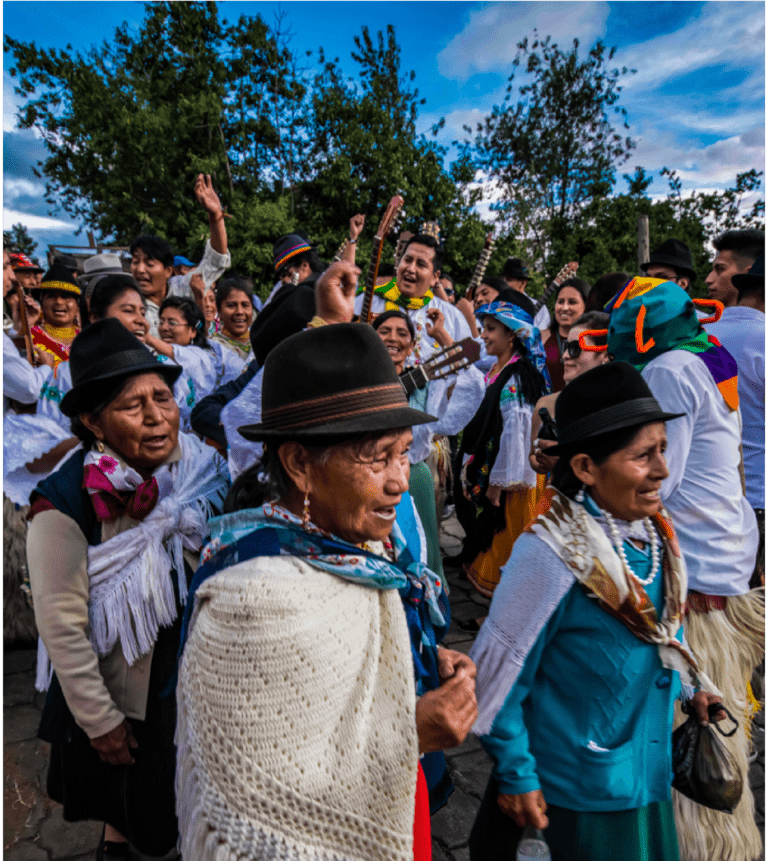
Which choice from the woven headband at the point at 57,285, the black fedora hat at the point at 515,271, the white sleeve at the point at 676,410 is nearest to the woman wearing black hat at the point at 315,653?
the white sleeve at the point at 676,410

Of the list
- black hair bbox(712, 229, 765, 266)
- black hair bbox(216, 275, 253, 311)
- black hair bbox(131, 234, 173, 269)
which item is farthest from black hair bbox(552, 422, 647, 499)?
black hair bbox(131, 234, 173, 269)

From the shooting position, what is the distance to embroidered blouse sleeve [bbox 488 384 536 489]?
183 inches

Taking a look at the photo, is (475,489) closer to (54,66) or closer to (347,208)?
(347,208)

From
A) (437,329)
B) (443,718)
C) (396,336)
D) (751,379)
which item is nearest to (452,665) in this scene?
(443,718)

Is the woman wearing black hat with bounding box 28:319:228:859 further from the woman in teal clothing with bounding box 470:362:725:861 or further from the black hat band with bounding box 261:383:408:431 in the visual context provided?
the woman in teal clothing with bounding box 470:362:725:861

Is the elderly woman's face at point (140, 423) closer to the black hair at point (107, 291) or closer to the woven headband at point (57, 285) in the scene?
the black hair at point (107, 291)

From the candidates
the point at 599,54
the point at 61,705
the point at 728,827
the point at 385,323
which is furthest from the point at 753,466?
the point at 599,54

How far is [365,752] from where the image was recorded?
115cm

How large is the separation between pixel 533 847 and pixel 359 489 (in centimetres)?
126

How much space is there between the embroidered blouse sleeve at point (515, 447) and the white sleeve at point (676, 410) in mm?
2198

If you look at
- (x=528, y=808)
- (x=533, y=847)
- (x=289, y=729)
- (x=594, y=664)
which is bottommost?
(x=533, y=847)

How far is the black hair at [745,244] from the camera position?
4027 millimetres

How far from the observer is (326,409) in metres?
1.31

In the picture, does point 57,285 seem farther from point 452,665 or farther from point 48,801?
point 452,665
